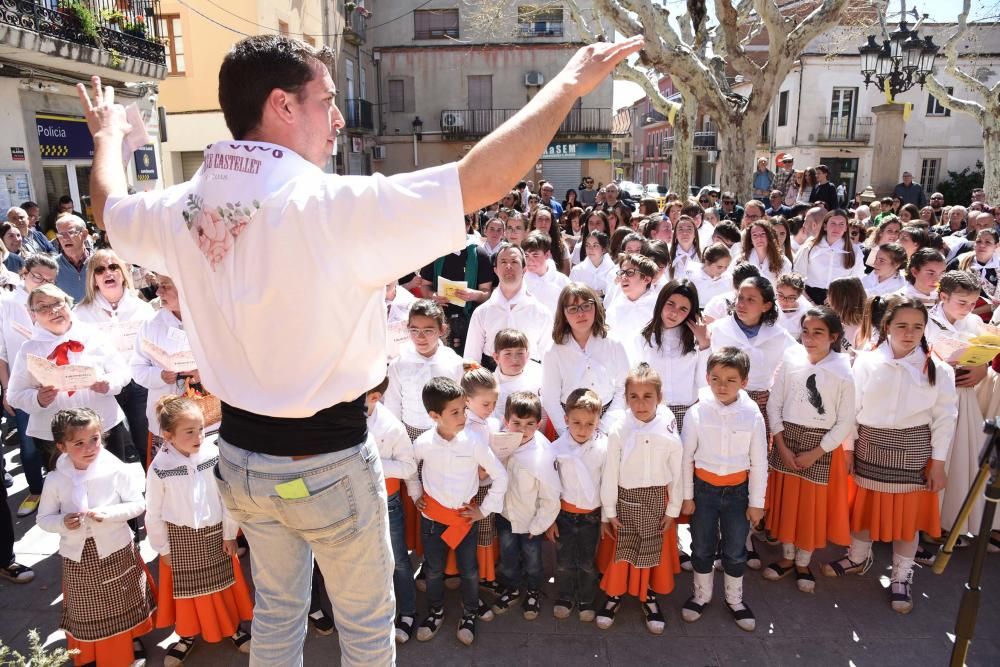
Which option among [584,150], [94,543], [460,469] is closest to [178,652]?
[94,543]

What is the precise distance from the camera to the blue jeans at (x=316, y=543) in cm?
161

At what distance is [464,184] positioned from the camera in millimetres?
1340

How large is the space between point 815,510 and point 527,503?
5.27 ft

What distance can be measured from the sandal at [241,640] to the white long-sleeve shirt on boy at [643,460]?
72.4 inches

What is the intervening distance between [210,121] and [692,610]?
17.8 metres

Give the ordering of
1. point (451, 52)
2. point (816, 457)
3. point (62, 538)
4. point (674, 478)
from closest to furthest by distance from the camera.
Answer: point (62, 538) → point (674, 478) → point (816, 457) → point (451, 52)

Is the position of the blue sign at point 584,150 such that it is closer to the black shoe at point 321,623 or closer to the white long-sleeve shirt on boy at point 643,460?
the white long-sleeve shirt on boy at point 643,460

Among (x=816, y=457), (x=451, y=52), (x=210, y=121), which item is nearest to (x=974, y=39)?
(x=451, y=52)

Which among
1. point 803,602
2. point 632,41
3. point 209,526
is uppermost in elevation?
point 632,41

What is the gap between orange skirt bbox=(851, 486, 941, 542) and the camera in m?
3.68

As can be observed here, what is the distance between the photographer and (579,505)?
11.5ft

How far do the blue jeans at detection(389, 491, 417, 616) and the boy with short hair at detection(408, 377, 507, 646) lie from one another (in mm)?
99

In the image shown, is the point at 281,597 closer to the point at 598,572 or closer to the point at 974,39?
the point at 598,572

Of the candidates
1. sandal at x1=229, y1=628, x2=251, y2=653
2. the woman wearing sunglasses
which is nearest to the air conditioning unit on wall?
the woman wearing sunglasses
